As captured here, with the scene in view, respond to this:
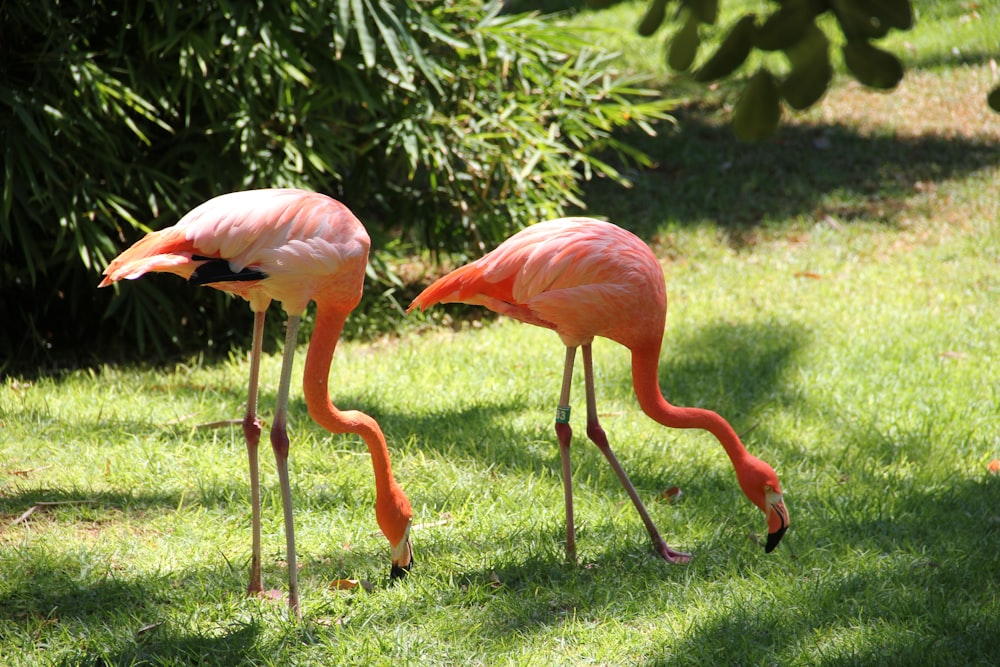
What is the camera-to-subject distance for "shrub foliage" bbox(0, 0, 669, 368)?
464cm

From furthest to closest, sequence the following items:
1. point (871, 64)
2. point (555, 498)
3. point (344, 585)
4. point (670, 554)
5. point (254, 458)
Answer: point (555, 498)
point (670, 554)
point (344, 585)
point (254, 458)
point (871, 64)

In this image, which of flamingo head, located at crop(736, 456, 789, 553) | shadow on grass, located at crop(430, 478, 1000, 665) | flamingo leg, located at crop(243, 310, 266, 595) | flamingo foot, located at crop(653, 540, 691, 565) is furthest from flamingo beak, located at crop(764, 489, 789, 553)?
flamingo leg, located at crop(243, 310, 266, 595)

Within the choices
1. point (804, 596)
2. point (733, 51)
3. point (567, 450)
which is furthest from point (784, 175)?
point (733, 51)

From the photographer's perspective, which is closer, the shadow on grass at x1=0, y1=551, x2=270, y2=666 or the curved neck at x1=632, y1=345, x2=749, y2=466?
the shadow on grass at x1=0, y1=551, x2=270, y2=666

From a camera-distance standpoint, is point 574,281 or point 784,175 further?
point 784,175

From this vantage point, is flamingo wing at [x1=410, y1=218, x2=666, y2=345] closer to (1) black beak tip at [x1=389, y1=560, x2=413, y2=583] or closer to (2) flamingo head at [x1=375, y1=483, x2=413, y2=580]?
(2) flamingo head at [x1=375, y1=483, x2=413, y2=580]

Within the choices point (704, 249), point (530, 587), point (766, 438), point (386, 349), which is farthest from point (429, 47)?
point (530, 587)

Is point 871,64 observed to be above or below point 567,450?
above

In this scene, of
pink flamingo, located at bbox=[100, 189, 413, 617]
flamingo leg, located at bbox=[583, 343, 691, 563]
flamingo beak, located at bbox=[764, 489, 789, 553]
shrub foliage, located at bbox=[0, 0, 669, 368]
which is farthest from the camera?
shrub foliage, located at bbox=[0, 0, 669, 368]

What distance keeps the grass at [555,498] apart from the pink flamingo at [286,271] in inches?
13.4

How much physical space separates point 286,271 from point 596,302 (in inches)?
38.7

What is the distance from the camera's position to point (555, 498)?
3.64 m

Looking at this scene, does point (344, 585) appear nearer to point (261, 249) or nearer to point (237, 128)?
point (261, 249)

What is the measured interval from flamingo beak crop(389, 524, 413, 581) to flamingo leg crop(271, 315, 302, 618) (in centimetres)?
30
